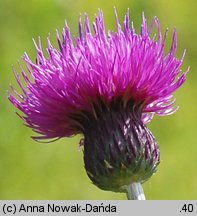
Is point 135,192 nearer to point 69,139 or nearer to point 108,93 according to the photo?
point 108,93

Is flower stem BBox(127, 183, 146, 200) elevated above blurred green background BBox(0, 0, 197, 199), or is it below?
below

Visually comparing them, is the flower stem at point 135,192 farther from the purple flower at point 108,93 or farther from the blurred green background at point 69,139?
the blurred green background at point 69,139

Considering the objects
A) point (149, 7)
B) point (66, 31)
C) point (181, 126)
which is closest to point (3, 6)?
point (149, 7)

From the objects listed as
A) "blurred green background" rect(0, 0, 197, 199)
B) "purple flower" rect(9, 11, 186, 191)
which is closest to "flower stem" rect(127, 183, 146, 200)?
"purple flower" rect(9, 11, 186, 191)

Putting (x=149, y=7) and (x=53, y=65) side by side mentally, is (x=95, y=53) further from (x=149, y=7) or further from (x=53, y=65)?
(x=149, y=7)

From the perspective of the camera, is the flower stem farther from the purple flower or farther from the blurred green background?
the blurred green background

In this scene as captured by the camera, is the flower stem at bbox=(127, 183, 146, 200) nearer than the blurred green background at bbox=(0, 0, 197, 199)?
Yes
